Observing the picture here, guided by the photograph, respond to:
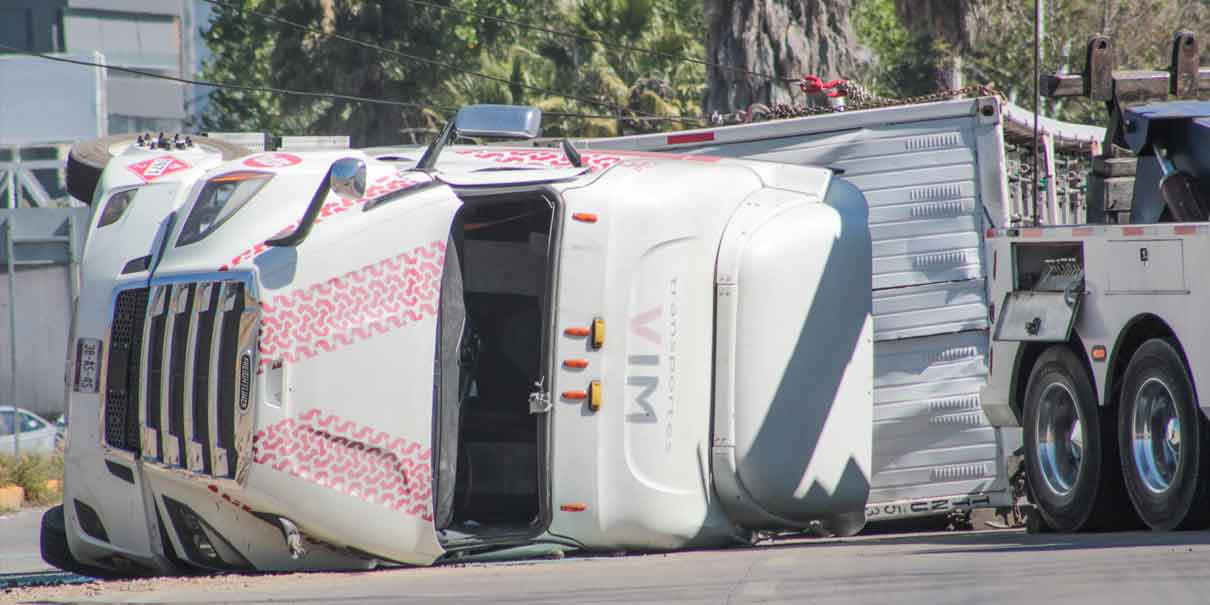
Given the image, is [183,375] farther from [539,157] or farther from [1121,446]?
[1121,446]

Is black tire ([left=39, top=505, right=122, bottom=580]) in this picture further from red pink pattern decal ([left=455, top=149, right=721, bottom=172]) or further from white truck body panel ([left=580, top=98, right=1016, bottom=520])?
white truck body panel ([left=580, top=98, right=1016, bottom=520])

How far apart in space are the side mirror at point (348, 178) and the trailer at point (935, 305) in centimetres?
324

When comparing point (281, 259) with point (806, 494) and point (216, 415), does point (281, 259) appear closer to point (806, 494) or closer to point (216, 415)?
point (216, 415)

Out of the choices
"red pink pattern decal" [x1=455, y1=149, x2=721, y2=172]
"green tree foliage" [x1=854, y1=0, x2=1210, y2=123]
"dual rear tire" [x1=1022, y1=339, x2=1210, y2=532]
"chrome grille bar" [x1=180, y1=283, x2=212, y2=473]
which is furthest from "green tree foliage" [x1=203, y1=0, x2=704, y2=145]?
"chrome grille bar" [x1=180, y1=283, x2=212, y2=473]

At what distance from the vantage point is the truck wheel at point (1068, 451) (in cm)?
826

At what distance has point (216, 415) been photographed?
696 cm

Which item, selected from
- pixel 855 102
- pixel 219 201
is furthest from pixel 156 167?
pixel 855 102

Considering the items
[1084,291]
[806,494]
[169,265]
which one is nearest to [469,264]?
[169,265]

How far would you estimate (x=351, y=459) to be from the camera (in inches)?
274

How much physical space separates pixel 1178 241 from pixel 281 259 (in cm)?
401

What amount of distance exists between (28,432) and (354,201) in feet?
50.9

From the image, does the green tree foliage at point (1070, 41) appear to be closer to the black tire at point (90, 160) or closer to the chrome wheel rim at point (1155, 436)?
the black tire at point (90, 160)

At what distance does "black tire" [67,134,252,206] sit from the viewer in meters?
9.39

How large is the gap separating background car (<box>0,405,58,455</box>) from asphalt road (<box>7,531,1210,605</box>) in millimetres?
12990
